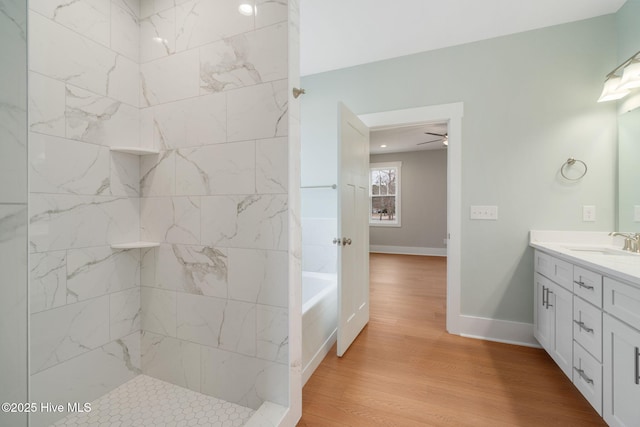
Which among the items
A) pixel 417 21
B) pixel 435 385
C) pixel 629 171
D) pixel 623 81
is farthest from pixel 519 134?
pixel 435 385

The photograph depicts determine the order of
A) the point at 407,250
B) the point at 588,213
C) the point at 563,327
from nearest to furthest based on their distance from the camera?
the point at 563,327
the point at 588,213
the point at 407,250

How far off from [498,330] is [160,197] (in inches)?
114

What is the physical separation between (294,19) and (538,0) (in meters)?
1.91

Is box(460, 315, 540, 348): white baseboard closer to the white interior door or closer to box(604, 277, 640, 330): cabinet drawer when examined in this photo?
the white interior door

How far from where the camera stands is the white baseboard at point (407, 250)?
6461mm

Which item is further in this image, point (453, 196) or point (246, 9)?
point (453, 196)

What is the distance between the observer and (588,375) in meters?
1.45

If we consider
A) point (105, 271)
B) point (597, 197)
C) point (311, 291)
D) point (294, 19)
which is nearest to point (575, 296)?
point (597, 197)

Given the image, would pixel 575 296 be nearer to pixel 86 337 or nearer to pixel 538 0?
pixel 538 0

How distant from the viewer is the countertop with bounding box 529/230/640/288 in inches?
50.5

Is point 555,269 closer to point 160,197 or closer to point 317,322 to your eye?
point 317,322

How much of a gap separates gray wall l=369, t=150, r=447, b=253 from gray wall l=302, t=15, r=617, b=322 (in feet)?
13.8

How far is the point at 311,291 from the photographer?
8.59 feet

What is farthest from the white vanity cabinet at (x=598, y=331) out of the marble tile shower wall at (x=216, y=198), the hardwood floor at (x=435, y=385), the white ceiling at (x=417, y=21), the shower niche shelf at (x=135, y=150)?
the shower niche shelf at (x=135, y=150)
